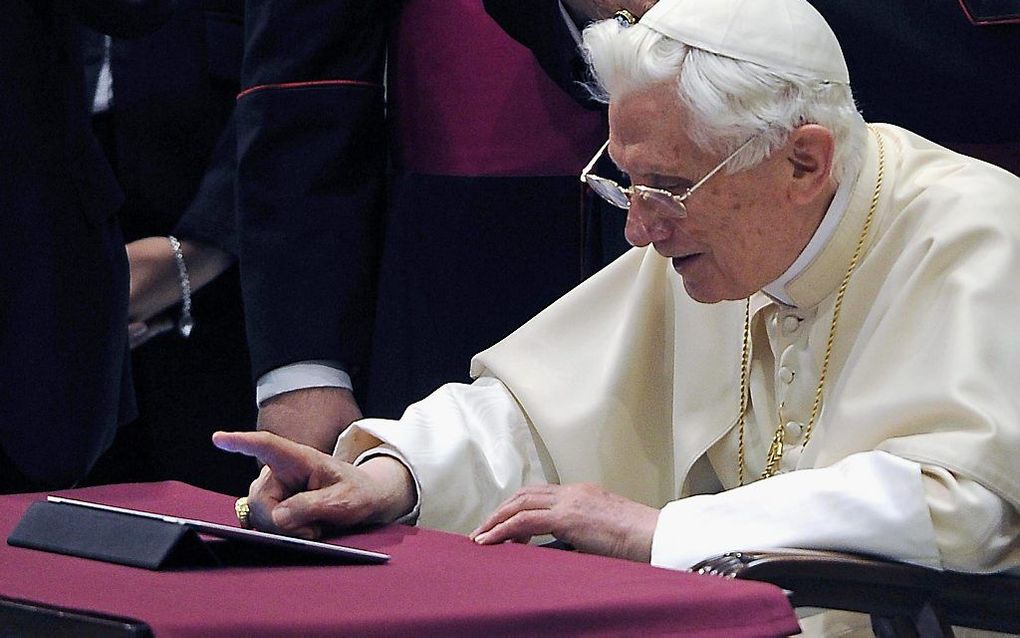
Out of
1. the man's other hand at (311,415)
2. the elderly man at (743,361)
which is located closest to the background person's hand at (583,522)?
the elderly man at (743,361)

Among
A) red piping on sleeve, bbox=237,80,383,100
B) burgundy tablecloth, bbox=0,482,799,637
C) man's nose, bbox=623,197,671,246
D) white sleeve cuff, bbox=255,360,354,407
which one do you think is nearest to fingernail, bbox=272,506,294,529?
burgundy tablecloth, bbox=0,482,799,637

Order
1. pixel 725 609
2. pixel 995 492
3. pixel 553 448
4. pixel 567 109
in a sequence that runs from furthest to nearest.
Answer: pixel 567 109 → pixel 553 448 → pixel 995 492 → pixel 725 609

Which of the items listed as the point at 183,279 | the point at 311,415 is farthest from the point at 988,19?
the point at 183,279

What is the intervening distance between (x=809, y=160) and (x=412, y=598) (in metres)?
1.27

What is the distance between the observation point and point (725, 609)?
6.11 ft

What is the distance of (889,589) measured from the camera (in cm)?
232

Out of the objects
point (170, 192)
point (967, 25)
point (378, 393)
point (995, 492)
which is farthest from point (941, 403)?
point (170, 192)

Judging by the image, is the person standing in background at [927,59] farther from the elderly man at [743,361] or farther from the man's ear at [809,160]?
the man's ear at [809,160]

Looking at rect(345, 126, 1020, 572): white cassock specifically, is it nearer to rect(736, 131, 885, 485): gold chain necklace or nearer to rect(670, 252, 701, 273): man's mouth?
rect(736, 131, 885, 485): gold chain necklace

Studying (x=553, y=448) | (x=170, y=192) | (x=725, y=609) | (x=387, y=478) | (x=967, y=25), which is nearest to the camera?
(x=725, y=609)

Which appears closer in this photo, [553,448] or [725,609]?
[725,609]

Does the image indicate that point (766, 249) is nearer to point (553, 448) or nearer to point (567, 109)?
point (553, 448)

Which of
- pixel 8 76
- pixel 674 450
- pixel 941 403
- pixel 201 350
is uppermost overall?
pixel 8 76

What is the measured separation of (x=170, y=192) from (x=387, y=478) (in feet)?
6.14
